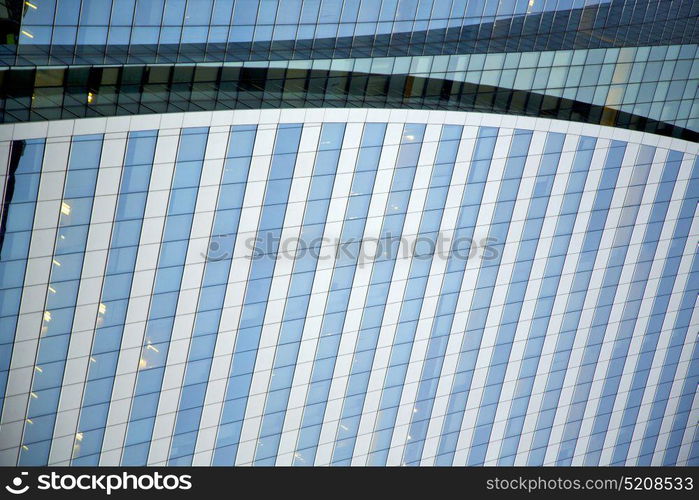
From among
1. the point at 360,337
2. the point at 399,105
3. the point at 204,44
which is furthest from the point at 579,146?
the point at 204,44

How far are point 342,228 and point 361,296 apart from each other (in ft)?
16.3

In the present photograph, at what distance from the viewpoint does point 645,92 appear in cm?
6831

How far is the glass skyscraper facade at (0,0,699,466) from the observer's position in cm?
5112

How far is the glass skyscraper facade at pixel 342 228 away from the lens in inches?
2013

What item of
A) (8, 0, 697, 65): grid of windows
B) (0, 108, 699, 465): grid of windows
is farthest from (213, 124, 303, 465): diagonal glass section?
(8, 0, 697, 65): grid of windows

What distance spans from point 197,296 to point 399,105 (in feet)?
47.6

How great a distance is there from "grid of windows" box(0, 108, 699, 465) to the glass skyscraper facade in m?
0.15

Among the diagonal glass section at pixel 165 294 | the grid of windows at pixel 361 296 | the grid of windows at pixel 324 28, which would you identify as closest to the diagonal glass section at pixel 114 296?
the grid of windows at pixel 361 296

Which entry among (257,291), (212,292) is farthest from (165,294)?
(257,291)

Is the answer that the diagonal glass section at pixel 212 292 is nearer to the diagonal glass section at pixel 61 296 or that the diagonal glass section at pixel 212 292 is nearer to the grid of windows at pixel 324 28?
the grid of windows at pixel 324 28

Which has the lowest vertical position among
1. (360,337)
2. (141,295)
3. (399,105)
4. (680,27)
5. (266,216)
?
(360,337)

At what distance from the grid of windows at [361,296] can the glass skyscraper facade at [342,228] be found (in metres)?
0.15

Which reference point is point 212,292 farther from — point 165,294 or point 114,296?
point 114,296

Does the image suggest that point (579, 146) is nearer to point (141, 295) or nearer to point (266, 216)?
point (266, 216)
